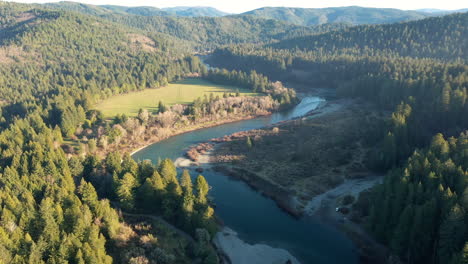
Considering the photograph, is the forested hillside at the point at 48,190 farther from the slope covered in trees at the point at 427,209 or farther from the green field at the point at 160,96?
the slope covered in trees at the point at 427,209

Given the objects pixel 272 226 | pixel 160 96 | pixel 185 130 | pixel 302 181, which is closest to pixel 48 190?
pixel 272 226

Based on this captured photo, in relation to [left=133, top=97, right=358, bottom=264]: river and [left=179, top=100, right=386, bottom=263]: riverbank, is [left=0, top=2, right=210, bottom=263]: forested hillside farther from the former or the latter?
[left=179, top=100, right=386, bottom=263]: riverbank

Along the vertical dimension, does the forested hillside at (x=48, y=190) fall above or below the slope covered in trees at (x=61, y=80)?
below

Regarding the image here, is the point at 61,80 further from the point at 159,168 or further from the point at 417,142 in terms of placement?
the point at 417,142

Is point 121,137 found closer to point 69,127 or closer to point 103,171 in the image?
point 69,127

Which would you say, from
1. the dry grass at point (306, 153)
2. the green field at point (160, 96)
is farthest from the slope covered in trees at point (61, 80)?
the dry grass at point (306, 153)

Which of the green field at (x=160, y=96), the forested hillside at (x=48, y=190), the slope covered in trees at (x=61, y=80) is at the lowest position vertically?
the forested hillside at (x=48, y=190)

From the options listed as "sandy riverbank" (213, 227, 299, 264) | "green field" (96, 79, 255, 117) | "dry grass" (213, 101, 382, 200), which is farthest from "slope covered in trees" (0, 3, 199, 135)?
"sandy riverbank" (213, 227, 299, 264)

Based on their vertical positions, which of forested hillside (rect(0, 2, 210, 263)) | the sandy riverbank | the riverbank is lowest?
the sandy riverbank
